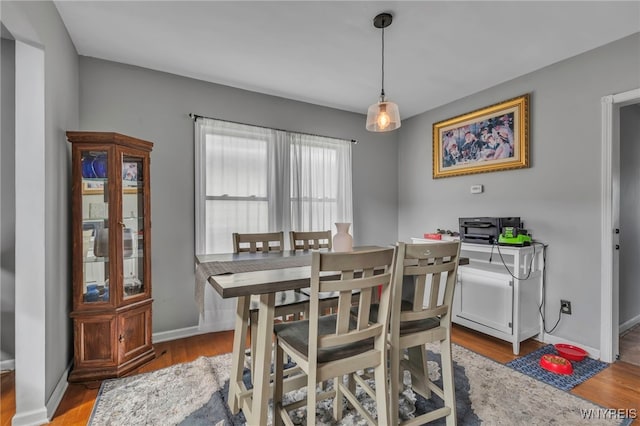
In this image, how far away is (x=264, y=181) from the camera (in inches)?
131

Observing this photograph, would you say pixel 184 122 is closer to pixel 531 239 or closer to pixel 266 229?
pixel 266 229

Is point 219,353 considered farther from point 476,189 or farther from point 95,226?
point 476,189

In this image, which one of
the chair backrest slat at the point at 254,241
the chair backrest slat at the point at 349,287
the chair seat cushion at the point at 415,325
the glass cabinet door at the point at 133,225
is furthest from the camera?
the chair backrest slat at the point at 254,241

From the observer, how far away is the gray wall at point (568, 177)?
249 cm

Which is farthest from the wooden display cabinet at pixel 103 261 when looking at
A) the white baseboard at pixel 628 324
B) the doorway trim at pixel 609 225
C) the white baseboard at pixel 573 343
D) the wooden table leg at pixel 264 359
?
the white baseboard at pixel 628 324

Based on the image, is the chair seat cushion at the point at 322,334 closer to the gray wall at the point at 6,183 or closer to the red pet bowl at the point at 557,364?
the red pet bowl at the point at 557,364

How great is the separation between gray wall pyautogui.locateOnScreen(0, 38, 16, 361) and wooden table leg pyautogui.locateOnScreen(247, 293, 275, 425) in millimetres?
2167

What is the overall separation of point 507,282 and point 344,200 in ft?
6.42

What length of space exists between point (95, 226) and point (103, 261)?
10.7 inches

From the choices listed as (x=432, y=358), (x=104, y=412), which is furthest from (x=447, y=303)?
(x=104, y=412)

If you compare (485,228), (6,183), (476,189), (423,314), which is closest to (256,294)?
(423,314)

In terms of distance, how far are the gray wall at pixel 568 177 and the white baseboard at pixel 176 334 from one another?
10.8ft

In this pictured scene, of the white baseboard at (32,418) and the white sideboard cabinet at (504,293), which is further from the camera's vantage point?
the white sideboard cabinet at (504,293)

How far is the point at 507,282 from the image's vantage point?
2.67 meters
